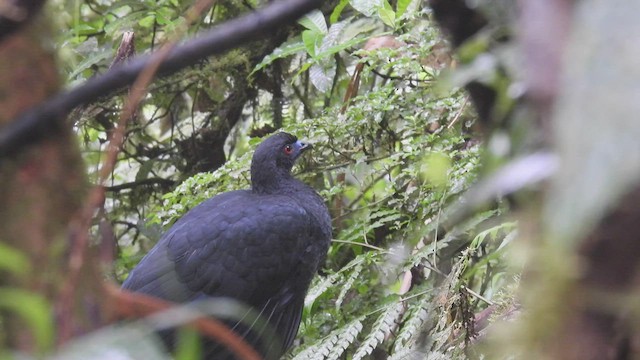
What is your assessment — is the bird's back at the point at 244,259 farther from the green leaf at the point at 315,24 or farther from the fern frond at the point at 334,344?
the green leaf at the point at 315,24

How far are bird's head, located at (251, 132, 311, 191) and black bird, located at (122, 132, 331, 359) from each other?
21 cm

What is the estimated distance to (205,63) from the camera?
4.40 metres

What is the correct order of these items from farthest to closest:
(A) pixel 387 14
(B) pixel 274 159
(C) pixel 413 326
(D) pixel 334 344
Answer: (B) pixel 274 159 < (A) pixel 387 14 < (D) pixel 334 344 < (C) pixel 413 326

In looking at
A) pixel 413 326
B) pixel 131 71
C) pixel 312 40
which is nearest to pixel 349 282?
pixel 413 326

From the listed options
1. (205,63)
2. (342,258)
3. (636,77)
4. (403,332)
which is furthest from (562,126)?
(205,63)

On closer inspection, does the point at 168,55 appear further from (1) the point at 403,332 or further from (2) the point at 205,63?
(2) the point at 205,63

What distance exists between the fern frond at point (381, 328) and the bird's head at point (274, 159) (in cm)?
77

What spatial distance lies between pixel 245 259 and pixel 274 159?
544 mm

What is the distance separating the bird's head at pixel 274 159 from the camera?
3.77 m

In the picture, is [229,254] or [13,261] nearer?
[13,261]

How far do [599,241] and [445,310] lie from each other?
232 centimetres

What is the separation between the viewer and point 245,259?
11.1ft

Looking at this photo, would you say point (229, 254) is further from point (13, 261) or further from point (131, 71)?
point (13, 261)

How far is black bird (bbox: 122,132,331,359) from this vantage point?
131 inches
